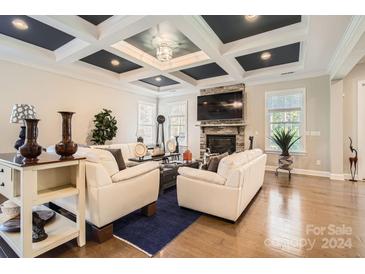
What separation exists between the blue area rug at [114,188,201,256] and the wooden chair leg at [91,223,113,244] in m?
0.11

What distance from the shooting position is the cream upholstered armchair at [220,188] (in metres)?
2.17

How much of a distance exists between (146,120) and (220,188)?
5458mm

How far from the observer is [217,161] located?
2531mm

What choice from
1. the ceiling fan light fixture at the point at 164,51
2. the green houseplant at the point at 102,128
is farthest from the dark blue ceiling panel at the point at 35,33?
the green houseplant at the point at 102,128

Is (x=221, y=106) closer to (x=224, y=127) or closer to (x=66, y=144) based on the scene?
(x=224, y=127)

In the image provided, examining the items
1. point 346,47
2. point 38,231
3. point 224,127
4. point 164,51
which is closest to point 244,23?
point 164,51

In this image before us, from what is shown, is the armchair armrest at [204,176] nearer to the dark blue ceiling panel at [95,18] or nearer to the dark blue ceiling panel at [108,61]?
the dark blue ceiling panel at [95,18]

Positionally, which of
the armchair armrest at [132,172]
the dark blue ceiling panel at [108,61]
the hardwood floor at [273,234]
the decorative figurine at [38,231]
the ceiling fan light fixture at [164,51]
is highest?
the dark blue ceiling panel at [108,61]

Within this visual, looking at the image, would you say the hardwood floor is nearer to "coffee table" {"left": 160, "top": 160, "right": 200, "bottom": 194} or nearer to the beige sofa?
the beige sofa

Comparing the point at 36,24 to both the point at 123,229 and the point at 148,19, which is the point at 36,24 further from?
the point at 123,229

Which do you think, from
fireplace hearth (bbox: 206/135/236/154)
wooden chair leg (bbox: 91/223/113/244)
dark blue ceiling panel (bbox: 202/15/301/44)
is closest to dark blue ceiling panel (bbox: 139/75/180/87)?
fireplace hearth (bbox: 206/135/236/154)

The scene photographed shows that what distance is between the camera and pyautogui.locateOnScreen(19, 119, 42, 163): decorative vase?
1549 mm
